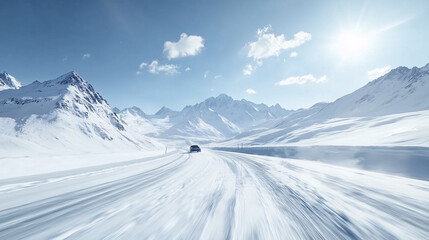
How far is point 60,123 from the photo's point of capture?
370 feet

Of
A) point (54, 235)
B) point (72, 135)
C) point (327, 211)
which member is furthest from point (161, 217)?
point (72, 135)

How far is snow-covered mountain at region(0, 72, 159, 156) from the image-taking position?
95825mm

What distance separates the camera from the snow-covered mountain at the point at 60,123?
314 feet

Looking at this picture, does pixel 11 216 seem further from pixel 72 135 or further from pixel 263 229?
pixel 72 135

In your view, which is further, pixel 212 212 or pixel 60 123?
pixel 60 123

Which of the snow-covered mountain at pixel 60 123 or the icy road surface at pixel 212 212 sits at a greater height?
the snow-covered mountain at pixel 60 123

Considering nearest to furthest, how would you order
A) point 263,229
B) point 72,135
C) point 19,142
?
point 263,229 → point 19,142 → point 72,135

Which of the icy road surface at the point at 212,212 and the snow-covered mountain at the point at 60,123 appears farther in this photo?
the snow-covered mountain at the point at 60,123

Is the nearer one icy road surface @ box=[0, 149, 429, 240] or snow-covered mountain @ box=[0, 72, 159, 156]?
icy road surface @ box=[0, 149, 429, 240]

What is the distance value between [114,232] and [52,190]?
11.9 feet

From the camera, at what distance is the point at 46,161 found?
31.8 ft

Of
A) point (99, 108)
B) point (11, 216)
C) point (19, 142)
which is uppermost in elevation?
point (99, 108)

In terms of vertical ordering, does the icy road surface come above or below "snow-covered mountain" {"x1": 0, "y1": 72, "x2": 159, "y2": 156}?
below

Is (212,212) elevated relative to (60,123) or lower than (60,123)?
lower
